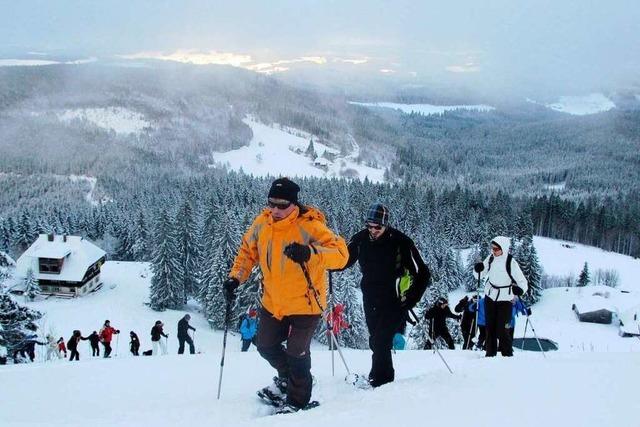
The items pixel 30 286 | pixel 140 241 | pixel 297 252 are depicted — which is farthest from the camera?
pixel 140 241

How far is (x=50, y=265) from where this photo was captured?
131 ft

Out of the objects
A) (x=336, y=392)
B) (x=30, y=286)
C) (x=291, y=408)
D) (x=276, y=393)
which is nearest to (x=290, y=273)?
(x=291, y=408)

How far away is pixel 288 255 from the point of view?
13.6ft

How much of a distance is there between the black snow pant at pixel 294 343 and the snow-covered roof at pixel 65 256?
127 feet

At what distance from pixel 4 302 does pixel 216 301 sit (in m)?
19.8

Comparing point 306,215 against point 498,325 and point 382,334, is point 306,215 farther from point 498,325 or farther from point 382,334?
point 498,325

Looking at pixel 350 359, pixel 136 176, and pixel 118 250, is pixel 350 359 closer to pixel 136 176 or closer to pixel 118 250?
pixel 118 250

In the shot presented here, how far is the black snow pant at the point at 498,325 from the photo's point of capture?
7002 mm

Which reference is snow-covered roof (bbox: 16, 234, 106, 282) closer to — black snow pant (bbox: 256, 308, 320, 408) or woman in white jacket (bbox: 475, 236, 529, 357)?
woman in white jacket (bbox: 475, 236, 529, 357)

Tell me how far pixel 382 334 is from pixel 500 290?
2524 mm

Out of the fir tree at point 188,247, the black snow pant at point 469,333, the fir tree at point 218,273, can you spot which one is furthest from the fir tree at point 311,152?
the black snow pant at point 469,333

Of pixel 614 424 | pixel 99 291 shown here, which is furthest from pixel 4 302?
pixel 99 291

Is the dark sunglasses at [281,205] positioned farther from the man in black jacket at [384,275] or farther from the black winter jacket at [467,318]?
the black winter jacket at [467,318]

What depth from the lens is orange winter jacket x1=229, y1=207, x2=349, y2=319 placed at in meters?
4.43
